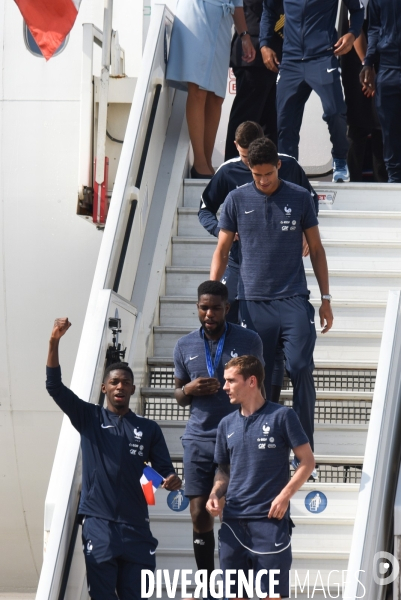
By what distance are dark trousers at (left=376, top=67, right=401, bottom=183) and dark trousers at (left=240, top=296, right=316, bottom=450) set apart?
2.39 metres

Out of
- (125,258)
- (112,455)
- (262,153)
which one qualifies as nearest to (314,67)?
(125,258)

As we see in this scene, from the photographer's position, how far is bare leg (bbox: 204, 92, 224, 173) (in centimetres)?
745

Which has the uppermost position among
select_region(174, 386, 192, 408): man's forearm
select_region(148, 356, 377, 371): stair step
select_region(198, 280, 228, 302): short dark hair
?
select_region(198, 280, 228, 302): short dark hair

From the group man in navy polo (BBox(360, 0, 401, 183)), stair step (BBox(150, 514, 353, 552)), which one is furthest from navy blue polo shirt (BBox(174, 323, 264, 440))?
man in navy polo (BBox(360, 0, 401, 183))

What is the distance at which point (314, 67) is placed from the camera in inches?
285

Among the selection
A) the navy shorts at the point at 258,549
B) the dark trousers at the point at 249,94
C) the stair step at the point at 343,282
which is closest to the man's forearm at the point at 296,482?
the navy shorts at the point at 258,549

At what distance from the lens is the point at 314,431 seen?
5719mm

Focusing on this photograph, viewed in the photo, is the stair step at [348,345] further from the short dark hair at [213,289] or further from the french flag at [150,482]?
the french flag at [150,482]

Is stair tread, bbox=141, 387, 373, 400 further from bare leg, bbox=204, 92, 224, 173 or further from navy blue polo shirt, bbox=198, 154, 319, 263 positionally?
bare leg, bbox=204, 92, 224, 173

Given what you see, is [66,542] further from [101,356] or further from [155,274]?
[155,274]

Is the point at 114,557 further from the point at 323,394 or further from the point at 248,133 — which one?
the point at 248,133

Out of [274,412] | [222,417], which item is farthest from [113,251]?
[274,412]

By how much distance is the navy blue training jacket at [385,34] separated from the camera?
24.2 feet

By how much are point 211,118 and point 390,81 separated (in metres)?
1.27
